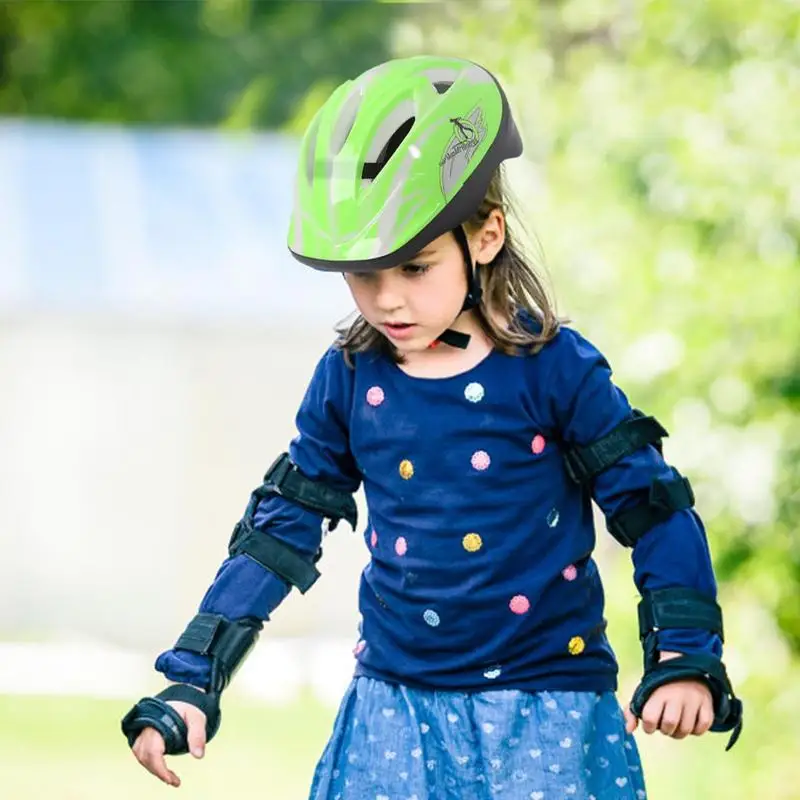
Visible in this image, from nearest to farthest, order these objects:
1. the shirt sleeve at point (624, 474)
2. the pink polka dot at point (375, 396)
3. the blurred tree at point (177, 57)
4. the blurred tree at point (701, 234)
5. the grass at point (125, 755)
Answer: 1. the shirt sleeve at point (624, 474)
2. the pink polka dot at point (375, 396)
3. the blurred tree at point (701, 234)
4. the grass at point (125, 755)
5. the blurred tree at point (177, 57)

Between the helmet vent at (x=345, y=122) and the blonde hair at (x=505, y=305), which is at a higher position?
the helmet vent at (x=345, y=122)

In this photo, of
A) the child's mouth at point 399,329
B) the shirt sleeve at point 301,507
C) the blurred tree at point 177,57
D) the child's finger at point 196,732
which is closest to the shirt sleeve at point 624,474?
the child's mouth at point 399,329

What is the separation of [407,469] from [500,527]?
17 cm

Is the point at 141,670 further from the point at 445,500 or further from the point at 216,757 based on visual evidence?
the point at 445,500

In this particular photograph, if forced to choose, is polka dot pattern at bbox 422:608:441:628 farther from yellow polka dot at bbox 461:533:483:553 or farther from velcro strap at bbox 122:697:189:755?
velcro strap at bbox 122:697:189:755

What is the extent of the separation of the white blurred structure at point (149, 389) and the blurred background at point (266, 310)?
1 cm

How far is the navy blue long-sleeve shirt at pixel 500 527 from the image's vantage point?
2.61 m

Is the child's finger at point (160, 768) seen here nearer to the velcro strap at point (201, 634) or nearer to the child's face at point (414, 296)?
the velcro strap at point (201, 634)

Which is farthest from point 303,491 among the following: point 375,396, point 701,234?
point 701,234

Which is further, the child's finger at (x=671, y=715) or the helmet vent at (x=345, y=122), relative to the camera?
the helmet vent at (x=345, y=122)

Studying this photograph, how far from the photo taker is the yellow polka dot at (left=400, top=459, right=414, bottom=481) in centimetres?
265

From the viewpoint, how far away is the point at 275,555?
9.05 feet

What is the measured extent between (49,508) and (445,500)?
5256mm

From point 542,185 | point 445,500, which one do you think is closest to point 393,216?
point 445,500
